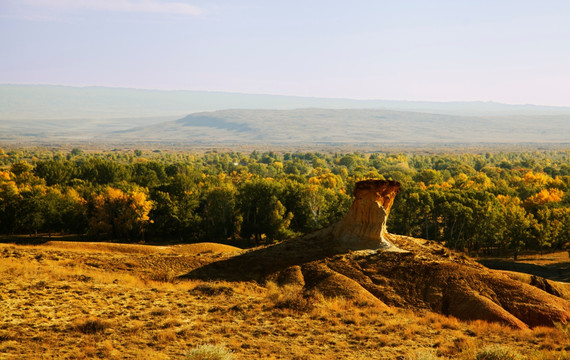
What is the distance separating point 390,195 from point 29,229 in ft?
177

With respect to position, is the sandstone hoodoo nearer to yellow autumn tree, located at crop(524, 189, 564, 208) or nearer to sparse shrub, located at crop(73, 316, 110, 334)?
sparse shrub, located at crop(73, 316, 110, 334)

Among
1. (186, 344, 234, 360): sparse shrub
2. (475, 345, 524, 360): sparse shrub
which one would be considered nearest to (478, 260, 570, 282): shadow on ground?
(475, 345, 524, 360): sparse shrub

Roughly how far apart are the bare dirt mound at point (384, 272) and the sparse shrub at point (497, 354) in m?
8.86

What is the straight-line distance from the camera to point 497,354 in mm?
18828

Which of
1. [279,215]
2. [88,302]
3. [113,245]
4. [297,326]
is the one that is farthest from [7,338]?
[279,215]

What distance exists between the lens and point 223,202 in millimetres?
69938

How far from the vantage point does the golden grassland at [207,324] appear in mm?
20219

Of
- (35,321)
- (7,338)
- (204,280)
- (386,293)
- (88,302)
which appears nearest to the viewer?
(7,338)

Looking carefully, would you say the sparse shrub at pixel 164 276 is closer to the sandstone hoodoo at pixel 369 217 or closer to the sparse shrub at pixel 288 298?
the sparse shrub at pixel 288 298

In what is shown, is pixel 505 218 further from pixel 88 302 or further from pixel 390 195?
pixel 88 302

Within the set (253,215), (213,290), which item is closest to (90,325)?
(213,290)

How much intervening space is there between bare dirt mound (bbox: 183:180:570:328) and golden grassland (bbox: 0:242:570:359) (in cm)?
192

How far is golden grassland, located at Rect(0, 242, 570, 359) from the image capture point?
20.2 m

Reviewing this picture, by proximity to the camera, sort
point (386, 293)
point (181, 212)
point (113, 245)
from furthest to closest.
Result: point (181, 212) → point (113, 245) → point (386, 293)
